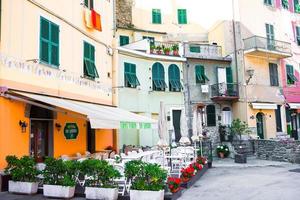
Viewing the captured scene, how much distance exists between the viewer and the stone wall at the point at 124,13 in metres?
28.2

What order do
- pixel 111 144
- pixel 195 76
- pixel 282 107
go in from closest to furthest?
pixel 111 144 < pixel 195 76 < pixel 282 107

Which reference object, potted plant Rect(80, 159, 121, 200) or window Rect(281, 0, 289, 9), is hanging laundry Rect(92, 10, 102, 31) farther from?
window Rect(281, 0, 289, 9)

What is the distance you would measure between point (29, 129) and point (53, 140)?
5.06ft

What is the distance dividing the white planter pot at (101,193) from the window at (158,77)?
600 inches

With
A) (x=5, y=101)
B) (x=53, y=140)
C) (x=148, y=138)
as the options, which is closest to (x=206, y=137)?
(x=148, y=138)

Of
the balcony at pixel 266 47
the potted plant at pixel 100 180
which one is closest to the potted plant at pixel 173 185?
the potted plant at pixel 100 180

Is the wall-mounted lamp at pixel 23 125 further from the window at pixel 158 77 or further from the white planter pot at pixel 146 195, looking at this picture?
the window at pixel 158 77

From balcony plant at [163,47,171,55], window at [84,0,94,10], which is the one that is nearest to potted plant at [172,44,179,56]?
balcony plant at [163,47,171,55]

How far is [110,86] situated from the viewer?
1839cm

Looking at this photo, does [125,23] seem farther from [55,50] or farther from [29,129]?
[29,129]

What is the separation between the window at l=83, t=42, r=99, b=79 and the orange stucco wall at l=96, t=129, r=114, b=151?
2.97 meters

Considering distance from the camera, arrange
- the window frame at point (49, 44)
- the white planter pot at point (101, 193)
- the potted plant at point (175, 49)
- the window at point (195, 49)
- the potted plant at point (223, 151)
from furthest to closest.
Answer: the window at point (195, 49), the potted plant at point (175, 49), the potted plant at point (223, 151), the window frame at point (49, 44), the white planter pot at point (101, 193)

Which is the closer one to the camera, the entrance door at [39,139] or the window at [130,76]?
the entrance door at [39,139]

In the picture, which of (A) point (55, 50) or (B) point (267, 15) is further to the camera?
(B) point (267, 15)
